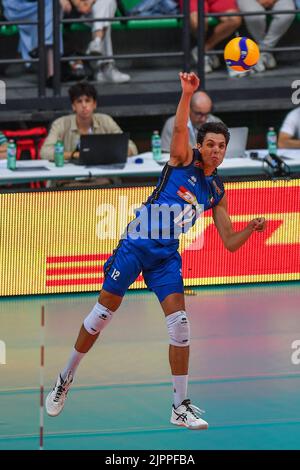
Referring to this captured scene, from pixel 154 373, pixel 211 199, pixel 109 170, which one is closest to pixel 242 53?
pixel 211 199

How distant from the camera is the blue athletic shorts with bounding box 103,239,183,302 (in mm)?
9156

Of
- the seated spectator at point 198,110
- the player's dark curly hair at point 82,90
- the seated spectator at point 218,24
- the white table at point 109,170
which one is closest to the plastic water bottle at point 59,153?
the white table at point 109,170

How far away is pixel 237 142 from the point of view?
14.2m

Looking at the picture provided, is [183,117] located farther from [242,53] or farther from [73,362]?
[242,53]

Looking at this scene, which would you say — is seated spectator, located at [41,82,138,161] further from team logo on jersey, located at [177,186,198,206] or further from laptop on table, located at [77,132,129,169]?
team logo on jersey, located at [177,186,198,206]

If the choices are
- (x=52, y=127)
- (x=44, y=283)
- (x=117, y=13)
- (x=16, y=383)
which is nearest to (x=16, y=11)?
(x=117, y=13)

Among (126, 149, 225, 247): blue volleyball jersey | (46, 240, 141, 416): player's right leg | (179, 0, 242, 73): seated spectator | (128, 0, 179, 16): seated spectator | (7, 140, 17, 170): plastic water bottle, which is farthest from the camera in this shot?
(128, 0, 179, 16): seated spectator

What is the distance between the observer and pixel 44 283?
12617 millimetres

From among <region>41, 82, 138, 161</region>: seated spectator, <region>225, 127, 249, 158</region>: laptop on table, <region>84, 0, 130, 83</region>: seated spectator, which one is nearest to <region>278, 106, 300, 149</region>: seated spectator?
<region>225, 127, 249, 158</region>: laptop on table

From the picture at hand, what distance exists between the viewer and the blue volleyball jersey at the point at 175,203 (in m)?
9.17

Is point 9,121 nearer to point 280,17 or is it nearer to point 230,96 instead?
point 230,96

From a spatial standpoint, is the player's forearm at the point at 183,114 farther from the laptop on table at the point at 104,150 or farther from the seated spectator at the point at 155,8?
the seated spectator at the point at 155,8

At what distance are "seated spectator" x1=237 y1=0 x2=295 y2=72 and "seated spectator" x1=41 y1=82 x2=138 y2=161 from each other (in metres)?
3.60

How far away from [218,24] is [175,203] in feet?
27.9
